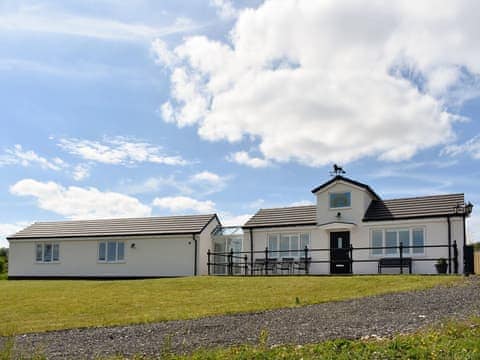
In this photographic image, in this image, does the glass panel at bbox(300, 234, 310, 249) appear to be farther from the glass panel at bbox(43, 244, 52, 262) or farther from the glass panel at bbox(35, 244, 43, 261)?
the glass panel at bbox(35, 244, 43, 261)

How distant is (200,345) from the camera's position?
403 inches

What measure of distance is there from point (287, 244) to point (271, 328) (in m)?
17.8

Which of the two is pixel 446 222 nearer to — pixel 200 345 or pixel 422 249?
pixel 422 249

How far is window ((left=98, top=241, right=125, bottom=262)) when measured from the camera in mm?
33125

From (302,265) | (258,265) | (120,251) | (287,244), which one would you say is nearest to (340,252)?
(302,265)

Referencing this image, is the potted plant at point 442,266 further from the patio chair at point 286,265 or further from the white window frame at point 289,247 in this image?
the patio chair at point 286,265

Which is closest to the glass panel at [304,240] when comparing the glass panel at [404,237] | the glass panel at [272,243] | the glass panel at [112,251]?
the glass panel at [272,243]

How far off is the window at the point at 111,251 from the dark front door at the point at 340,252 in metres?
12.2

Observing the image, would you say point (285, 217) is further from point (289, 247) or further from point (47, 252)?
point (47, 252)

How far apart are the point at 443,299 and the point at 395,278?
6.18 meters

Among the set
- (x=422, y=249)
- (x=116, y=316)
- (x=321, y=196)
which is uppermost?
(x=321, y=196)

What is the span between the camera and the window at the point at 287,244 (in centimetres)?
2883

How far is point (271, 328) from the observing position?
11.6 m

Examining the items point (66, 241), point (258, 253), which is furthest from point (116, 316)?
point (66, 241)
